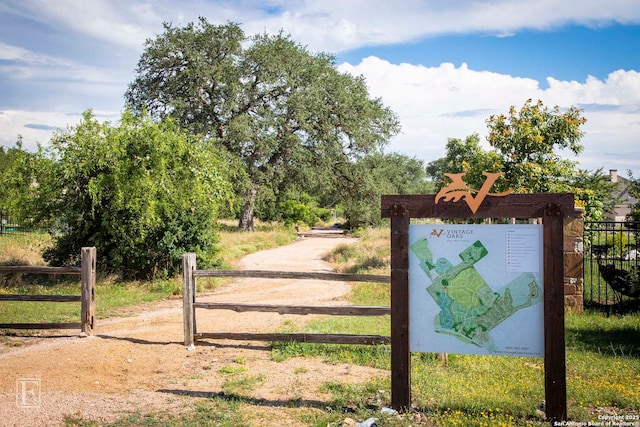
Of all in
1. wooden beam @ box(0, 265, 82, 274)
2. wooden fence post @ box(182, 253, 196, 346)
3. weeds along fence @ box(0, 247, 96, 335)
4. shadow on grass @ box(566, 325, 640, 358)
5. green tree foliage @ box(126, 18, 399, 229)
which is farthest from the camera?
green tree foliage @ box(126, 18, 399, 229)

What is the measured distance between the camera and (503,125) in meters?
15.6

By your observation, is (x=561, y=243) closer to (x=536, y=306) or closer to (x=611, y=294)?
(x=536, y=306)

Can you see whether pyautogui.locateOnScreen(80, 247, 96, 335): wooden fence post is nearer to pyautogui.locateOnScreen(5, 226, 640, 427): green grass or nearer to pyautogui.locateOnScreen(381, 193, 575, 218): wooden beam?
pyautogui.locateOnScreen(5, 226, 640, 427): green grass

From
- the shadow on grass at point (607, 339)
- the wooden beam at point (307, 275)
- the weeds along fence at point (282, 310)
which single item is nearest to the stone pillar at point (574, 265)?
the shadow on grass at point (607, 339)

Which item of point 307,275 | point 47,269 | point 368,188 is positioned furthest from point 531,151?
point 368,188

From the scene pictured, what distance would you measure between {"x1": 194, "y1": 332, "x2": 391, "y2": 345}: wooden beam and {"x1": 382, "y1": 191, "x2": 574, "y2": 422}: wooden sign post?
224 cm

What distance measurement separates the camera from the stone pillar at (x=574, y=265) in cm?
1120

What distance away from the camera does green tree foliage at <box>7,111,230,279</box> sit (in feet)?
48.0

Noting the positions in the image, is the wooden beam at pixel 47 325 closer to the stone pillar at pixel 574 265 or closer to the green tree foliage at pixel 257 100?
the stone pillar at pixel 574 265

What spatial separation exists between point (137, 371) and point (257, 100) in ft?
87.8

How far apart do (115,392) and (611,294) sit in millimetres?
12301

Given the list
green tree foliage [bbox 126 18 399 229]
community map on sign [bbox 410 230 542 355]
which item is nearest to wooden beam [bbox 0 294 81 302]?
community map on sign [bbox 410 230 542 355]

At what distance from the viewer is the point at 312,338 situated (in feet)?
26.0

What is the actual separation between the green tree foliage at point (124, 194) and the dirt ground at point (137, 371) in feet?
14.9
